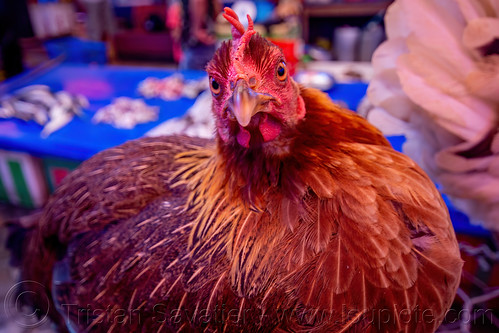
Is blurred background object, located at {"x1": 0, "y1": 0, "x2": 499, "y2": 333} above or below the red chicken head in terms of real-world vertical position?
below

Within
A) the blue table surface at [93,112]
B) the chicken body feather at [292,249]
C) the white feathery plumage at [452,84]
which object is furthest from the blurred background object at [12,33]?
the white feathery plumage at [452,84]

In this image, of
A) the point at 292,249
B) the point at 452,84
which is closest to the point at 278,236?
the point at 292,249

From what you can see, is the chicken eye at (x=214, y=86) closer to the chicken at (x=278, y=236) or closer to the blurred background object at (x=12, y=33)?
the chicken at (x=278, y=236)

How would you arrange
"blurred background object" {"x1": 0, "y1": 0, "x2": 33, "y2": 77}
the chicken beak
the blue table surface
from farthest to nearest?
"blurred background object" {"x1": 0, "y1": 0, "x2": 33, "y2": 77}
the blue table surface
the chicken beak

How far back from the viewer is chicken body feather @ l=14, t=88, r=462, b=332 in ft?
1.79

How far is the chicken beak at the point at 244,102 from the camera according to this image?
492mm

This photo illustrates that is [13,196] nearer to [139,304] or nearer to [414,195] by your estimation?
[139,304]

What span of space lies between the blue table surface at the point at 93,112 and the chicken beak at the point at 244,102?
987mm

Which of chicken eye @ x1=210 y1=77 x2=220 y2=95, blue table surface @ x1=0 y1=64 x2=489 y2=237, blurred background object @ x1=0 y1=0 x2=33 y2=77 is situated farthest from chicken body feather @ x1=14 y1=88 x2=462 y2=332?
blurred background object @ x1=0 y1=0 x2=33 y2=77

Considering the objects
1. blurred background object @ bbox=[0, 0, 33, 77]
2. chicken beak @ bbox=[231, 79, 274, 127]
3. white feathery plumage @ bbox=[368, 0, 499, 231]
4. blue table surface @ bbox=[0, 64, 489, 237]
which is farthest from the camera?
blurred background object @ bbox=[0, 0, 33, 77]

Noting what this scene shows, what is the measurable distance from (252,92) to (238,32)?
14 cm

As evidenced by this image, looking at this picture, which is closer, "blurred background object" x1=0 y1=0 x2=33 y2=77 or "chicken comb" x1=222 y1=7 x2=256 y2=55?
"chicken comb" x1=222 y1=7 x2=256 y2=55

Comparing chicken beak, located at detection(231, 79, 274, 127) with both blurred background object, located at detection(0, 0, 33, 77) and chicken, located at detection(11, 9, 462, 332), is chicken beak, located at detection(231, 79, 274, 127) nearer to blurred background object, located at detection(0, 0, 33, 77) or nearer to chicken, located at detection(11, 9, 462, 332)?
chicken, located at detection(11, 9, 462, 332)

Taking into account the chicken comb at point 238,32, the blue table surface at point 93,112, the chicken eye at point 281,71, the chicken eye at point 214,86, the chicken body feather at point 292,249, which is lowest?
the blue table surface at point 93,112
